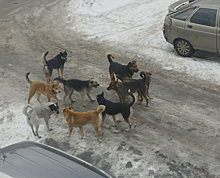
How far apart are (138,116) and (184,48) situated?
4.36 m

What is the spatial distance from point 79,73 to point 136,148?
14.8ft

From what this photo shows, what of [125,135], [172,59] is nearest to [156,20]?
[172,59]

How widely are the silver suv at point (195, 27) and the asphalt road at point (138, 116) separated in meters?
1.37

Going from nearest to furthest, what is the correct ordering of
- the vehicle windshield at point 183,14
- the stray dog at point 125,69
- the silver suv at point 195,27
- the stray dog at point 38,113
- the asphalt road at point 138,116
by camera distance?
the asphalt road at point 138,116 → the stray dog at point 38,113 → the stray dog at point 125,69 → the silver suv at point 195,27 → the vehicle windshield at point 183,14

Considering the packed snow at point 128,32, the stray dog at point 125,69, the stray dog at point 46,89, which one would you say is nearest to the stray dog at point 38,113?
the packed snow at point 128,32

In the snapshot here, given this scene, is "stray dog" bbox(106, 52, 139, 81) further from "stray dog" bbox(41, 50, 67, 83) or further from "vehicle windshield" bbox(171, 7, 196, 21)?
"vehicle windshield" bbox(171, 7, 196, 21)

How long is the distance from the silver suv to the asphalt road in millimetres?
1375

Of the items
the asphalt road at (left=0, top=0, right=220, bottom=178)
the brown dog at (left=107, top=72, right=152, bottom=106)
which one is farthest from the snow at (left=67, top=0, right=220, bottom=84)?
the brown dog at (left=107, top=72, right=152, bottom=106)

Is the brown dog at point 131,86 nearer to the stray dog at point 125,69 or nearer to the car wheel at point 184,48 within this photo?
the stray dog at point 125,69

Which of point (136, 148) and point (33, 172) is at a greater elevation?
point (33, 172)

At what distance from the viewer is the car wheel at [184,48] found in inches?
438

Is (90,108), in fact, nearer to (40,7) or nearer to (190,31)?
(190,31)

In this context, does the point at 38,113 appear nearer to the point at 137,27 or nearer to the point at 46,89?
the point at 46,89

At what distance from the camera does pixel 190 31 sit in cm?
1077
